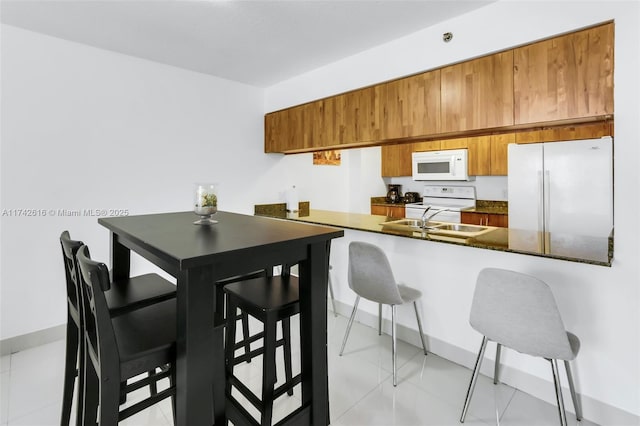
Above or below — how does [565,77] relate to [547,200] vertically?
above

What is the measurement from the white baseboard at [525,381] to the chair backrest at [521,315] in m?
0.58

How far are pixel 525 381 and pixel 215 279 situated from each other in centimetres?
212

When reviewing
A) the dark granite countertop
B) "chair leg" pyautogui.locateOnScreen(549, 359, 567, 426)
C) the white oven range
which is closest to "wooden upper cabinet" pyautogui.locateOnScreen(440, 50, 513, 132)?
the dark granite countertop

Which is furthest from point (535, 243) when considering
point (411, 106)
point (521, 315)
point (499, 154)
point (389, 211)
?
point (389, 211)

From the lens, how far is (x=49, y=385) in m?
2.18

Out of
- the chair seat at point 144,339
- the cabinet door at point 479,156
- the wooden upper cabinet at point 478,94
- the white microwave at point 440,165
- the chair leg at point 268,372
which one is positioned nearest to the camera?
the chair seat at point 144,339

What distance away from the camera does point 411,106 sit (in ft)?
8.53

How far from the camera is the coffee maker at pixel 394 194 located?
5516mm

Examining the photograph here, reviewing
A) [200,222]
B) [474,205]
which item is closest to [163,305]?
[200,222]

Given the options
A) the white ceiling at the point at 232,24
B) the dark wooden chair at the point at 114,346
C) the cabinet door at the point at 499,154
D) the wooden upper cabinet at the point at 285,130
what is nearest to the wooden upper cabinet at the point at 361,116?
the white ceiling at the point at 232,24

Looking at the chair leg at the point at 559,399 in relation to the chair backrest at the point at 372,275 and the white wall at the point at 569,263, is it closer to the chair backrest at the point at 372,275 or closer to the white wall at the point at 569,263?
the white wall at the point at 569,263

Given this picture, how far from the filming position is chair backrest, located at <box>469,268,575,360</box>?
158 cm

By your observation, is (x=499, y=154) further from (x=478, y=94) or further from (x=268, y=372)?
(x=268, y=372)

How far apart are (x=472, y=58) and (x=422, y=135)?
0.60 m
